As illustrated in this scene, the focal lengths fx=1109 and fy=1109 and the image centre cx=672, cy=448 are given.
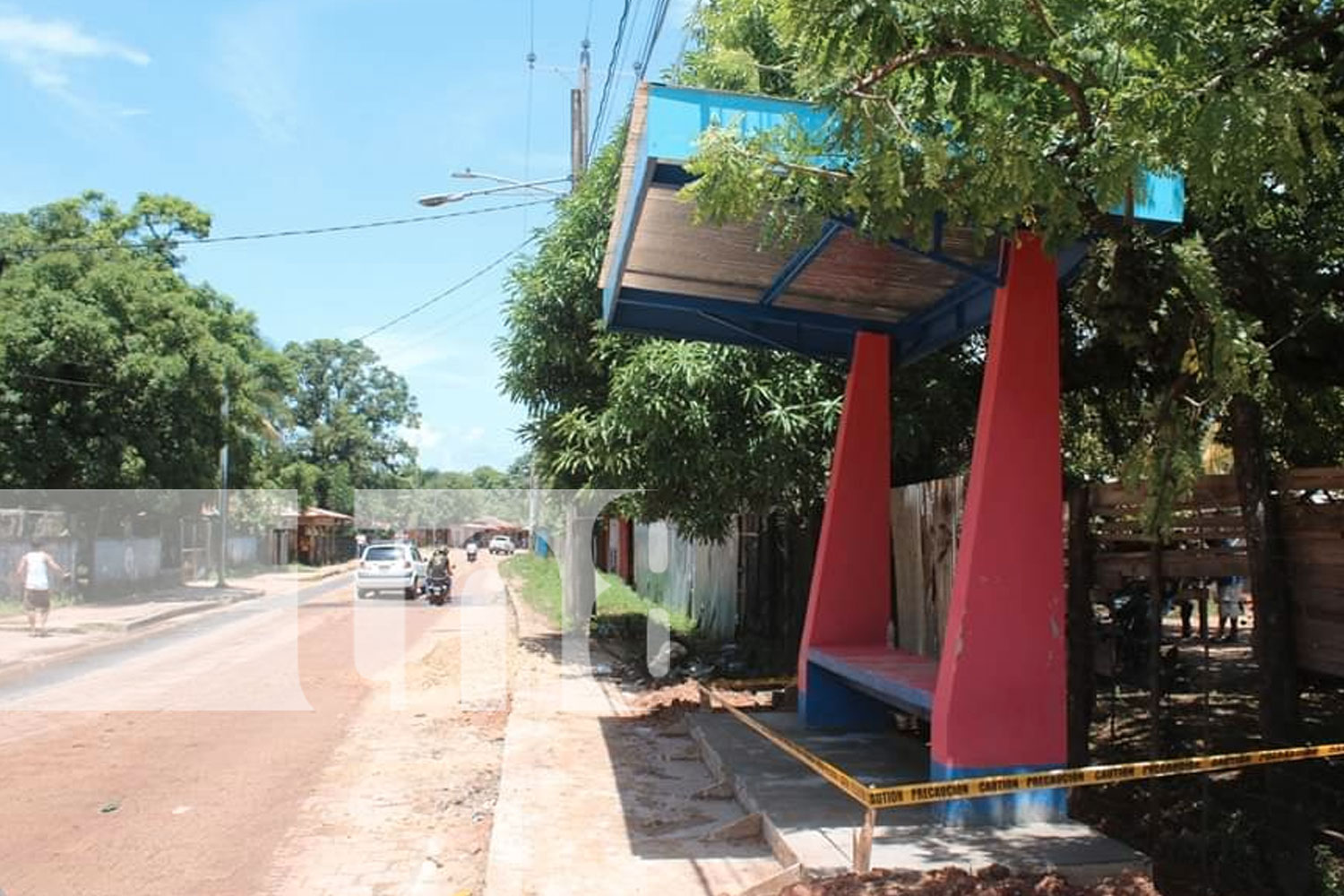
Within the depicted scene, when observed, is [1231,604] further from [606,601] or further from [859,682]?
[606,601]

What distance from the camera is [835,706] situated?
9156 millimetres

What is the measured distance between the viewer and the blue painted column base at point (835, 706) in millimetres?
9117

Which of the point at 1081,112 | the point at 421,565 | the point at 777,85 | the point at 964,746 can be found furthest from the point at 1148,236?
the point at 421,565

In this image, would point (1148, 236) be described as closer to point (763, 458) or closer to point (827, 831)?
point (827, 831)

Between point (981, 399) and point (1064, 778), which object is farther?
point (981, 399)

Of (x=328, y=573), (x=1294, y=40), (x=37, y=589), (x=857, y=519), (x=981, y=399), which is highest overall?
(x=1294, y=40)

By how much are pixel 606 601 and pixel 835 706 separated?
57.5 ft

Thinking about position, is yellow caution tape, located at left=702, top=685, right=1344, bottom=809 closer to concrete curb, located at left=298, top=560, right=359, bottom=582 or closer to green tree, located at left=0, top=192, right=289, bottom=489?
green tree, located at left=0, top=192, right=289, bottom=489

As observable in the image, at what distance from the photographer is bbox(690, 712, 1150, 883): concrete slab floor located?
5.48 m

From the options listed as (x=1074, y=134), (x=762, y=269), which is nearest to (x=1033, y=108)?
(x=1074, y=134)

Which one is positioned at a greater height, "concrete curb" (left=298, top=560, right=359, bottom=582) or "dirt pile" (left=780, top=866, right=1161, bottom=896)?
"dirt pile" (left=780, top=866, right=1161, bottom=896)

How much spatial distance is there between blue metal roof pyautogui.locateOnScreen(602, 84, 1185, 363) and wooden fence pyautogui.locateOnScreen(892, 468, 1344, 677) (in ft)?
4.83

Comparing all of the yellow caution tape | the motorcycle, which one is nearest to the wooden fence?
the yellow caution tape

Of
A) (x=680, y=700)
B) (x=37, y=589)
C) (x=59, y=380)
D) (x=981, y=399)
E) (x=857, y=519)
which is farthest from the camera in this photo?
(x=59, y=380)
